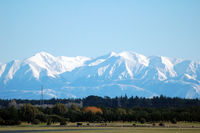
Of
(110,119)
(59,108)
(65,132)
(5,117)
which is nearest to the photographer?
(65,132)

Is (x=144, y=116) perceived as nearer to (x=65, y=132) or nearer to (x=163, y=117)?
(x=163, y=117)

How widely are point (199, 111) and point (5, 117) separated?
231 feet

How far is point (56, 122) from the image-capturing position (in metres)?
158

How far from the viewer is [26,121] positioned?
158 m

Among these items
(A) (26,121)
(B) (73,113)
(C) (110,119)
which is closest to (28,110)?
(A) (26,121)

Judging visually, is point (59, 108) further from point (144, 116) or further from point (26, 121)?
point (144, 116)

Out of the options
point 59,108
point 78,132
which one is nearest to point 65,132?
point 78,132

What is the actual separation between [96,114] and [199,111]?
38.3 metres

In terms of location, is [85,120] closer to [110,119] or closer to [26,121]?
[110,119]

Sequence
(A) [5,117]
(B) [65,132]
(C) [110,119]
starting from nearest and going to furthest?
1. (B) [65,132]
2. (A) [5,117]
3. (C) [110,119]

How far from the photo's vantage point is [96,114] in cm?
16825

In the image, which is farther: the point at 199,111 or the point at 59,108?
the point at 59,108

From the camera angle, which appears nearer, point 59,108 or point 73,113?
point 73,113

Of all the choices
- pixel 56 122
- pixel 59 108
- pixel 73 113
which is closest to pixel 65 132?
pixel 56 122
